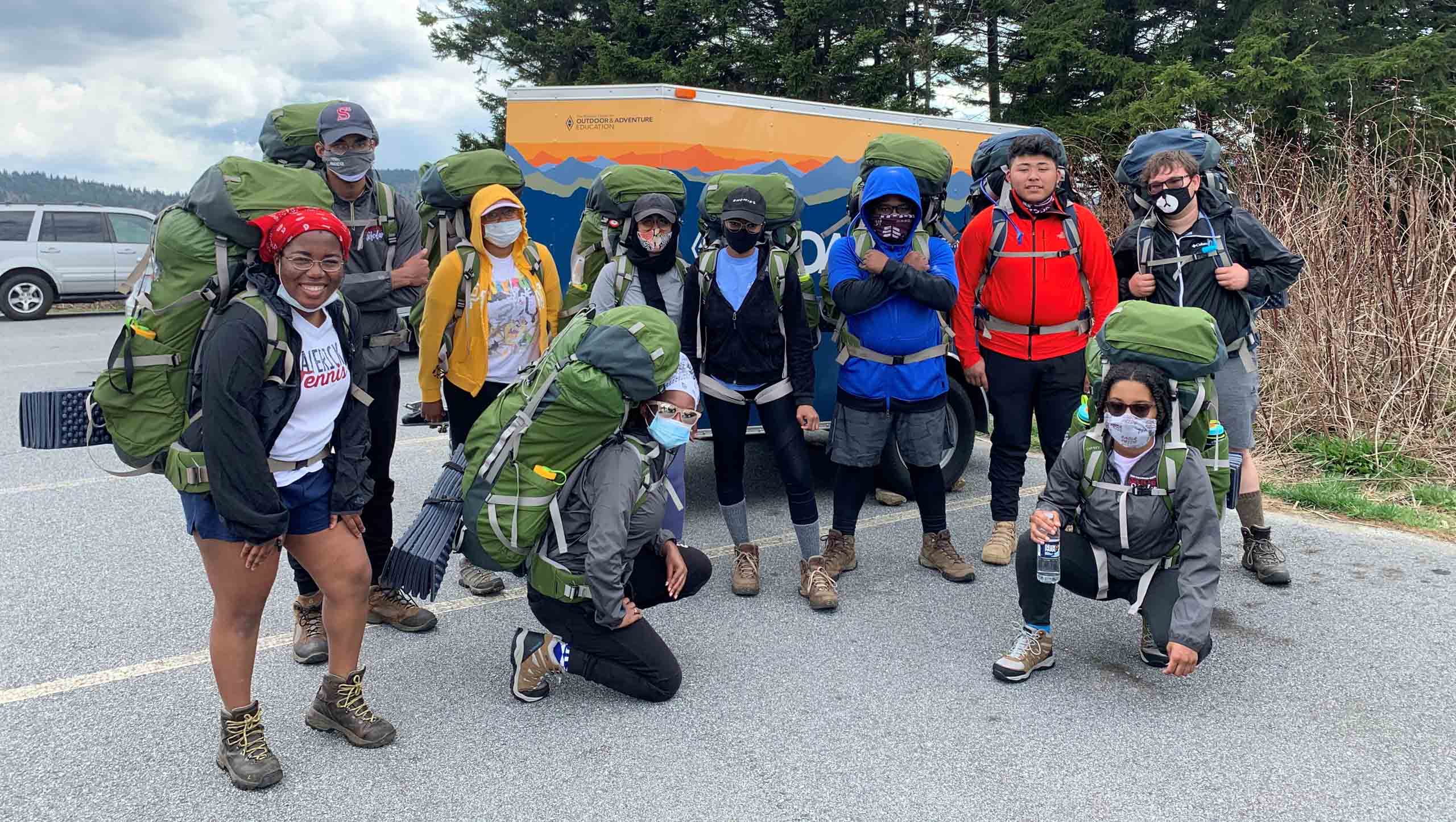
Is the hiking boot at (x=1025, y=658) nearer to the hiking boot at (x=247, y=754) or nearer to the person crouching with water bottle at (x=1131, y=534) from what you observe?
the person crouching with water bottle at (x=1131, y=534)

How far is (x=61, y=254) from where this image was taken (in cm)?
1647

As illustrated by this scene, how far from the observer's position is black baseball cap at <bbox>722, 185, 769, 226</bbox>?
4.18 meters

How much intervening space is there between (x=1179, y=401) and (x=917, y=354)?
1.21 meters

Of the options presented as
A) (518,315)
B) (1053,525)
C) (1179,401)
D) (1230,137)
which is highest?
(1230,137)

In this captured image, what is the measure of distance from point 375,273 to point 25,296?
1588 cm

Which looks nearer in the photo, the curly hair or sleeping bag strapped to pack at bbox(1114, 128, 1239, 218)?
the curly hair

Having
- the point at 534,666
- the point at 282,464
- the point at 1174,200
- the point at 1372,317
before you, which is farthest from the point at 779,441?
the point at 1372,317

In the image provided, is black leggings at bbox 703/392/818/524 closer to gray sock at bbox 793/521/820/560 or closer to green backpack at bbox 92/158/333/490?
gray sock at bbox 793/521/820/560

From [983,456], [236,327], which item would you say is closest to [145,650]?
[236,327]

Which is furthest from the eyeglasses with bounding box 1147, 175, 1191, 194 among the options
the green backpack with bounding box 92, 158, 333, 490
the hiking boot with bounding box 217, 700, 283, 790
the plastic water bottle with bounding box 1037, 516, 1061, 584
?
the hiking boot with bounding box 217, 700, 283, 790

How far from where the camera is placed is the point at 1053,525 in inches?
137

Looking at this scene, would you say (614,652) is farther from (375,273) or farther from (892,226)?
(892,226)

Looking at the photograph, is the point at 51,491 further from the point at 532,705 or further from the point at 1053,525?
the point at 1053,525

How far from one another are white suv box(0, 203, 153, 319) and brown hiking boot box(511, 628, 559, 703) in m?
15.6
